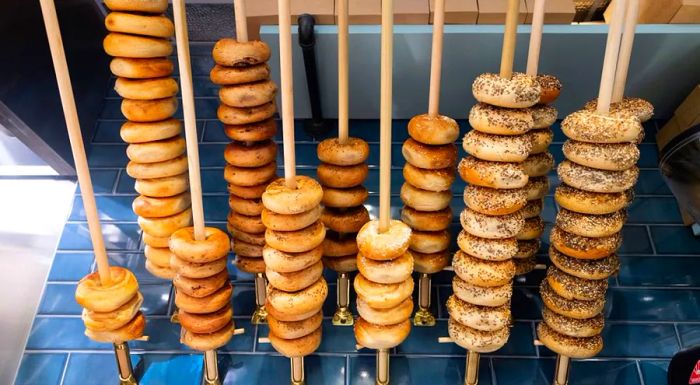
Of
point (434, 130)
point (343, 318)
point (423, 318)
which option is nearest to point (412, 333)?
point (423, 318)

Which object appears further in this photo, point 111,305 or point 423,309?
point 423,309

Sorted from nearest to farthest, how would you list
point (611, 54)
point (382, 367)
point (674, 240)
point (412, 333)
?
point (611, 54) → point (382, 367) → point (412, 333) → point (674, 240)

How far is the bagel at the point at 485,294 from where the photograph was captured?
1179 mm

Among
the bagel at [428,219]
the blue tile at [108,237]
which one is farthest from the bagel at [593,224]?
the blue tile at [108,237]

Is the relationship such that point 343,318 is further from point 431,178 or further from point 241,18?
point 241,18

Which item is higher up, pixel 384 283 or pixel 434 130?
pixel 434 130

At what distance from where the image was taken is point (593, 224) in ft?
3.62

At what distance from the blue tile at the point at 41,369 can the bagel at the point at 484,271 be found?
78 cm

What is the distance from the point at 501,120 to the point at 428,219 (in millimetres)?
280

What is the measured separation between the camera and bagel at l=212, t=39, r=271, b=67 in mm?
1125

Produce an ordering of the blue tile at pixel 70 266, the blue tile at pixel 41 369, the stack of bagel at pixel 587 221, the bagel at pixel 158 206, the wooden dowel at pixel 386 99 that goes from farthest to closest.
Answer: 1. the blue tile at pixel 70 266
2. the blue tile at pixel 41 369
3. the bagel at pixel 158 206
4. the stack of bagel at pixel 587 221
5. the wooden dowel at pixel 386 99

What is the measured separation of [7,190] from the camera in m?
1.64

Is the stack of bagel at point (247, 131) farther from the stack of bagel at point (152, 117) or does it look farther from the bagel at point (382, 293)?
the bagel at point (382, 293)

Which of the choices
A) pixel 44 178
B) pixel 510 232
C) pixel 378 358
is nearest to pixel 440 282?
pixel 378 358
